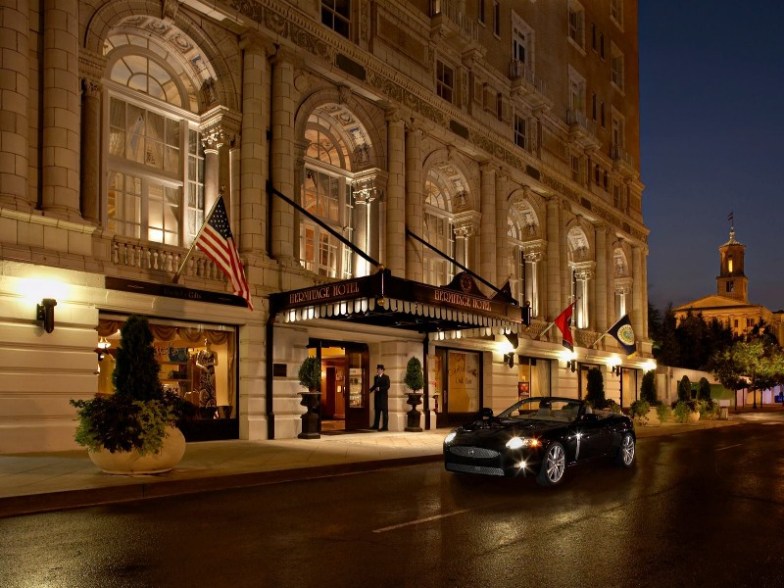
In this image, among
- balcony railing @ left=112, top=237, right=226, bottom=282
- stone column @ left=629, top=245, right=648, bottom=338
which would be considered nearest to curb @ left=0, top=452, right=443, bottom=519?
balcony railing @ left=112, top=237, right=226, bottom=282

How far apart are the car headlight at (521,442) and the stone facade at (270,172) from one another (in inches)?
358

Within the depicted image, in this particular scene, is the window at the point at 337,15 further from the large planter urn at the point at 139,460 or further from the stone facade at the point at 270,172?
the large planter urn at the point at 139,460

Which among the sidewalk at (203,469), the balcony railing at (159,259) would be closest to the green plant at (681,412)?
the sidewalk at (203,469)

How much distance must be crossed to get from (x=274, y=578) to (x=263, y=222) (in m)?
14.2

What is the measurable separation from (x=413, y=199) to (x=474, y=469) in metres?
15.1

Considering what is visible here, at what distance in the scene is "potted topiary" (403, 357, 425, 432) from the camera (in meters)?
22.9

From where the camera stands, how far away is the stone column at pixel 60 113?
14.8m

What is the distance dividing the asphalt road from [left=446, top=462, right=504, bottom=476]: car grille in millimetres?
235

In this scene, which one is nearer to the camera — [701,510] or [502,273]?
[701,510]

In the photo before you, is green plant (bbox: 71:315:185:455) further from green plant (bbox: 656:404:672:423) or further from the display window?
green plant (bbox: 656:404:672:423)

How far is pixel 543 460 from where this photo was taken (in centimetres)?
1091

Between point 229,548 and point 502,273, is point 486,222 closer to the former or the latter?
point 502,273

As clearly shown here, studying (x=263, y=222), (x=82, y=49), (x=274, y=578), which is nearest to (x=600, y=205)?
(x=263, y=222)

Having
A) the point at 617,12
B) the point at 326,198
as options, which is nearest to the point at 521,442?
the point at 326,198
